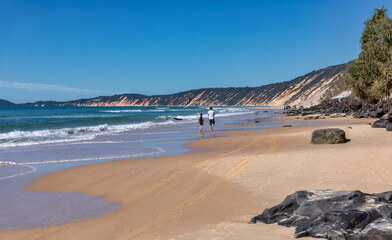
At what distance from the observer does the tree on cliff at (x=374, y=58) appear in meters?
33.1

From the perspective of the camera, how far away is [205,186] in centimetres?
795

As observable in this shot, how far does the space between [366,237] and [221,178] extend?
526 centimetres

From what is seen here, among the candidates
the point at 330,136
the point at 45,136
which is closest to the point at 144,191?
the point at 330,136

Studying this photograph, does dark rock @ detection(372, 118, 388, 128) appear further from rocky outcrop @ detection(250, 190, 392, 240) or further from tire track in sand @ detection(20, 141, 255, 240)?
rocky outcrop @ detection(250, 190, 392, 240)

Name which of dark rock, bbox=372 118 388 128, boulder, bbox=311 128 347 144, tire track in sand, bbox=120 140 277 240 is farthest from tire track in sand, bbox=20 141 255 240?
dark rock, bbox=372 118 388 128

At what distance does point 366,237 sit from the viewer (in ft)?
11.6

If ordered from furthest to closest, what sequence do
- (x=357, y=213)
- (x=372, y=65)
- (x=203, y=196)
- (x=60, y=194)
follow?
1. (x=372, y=65)
2. (x=60, y=194)
3. (x=203, y=196)
4. (x=357, y=213)

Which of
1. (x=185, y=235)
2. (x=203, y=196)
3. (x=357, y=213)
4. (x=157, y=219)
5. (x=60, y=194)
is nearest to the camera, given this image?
(x=357, y=213)

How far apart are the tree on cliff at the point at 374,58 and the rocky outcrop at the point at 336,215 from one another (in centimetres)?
2607

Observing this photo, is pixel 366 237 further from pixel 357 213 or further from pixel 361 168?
pixel 361 168

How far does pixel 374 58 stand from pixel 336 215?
125ft

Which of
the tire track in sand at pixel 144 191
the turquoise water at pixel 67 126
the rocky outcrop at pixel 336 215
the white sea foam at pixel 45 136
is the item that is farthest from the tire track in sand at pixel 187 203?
the turquoise water at pixel 67 126

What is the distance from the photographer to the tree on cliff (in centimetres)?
3306

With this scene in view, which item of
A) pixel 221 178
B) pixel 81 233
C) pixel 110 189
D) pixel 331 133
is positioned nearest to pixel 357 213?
pixel 81 233
